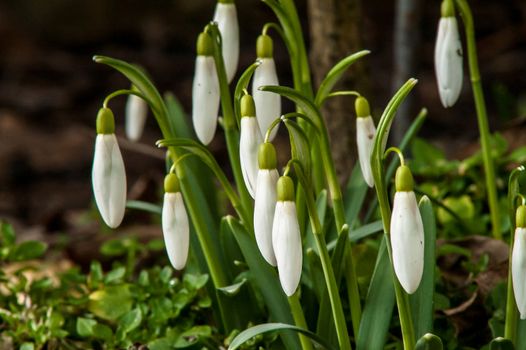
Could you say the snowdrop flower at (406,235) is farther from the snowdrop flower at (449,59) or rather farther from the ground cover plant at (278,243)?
the snowdrop flower at (449,59)

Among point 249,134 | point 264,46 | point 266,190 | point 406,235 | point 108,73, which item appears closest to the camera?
point 406,235

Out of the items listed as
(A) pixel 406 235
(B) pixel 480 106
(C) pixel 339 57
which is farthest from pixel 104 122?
(C) pixel 339 57

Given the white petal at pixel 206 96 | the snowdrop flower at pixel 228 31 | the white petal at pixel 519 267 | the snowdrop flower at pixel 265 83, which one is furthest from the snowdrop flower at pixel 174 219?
the white petal at pixel 519 267

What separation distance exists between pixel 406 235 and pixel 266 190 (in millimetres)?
294

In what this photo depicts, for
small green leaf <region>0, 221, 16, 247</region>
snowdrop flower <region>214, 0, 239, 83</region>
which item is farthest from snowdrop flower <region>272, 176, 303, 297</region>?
small green leaf <region>0, 221, 16, 247</region>

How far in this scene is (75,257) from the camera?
11.1ft

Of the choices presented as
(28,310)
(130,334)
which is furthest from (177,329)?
(28,310)

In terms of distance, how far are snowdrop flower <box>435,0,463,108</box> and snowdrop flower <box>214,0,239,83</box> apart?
53cm

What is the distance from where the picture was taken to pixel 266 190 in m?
1.83

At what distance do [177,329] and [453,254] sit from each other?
888 millimetres

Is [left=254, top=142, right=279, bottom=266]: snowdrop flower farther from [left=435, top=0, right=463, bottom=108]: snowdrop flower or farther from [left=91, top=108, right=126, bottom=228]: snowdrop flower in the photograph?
[left=435, top=0, right=463, bottom=108]: snowdrop flower

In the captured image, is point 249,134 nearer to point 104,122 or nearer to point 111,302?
point 104,122

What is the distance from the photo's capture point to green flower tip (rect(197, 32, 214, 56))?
6.91 ft

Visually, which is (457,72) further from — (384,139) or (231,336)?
(231,336)
